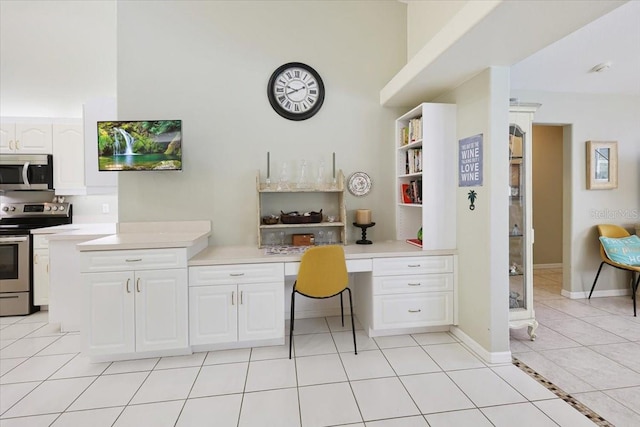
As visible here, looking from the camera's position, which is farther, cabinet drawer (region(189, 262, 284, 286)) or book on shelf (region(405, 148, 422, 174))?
book on shelf (region(405, 148, 422, 174))

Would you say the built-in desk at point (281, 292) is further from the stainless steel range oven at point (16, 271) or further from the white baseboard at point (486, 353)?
the stainless steel range oven at point (16, 271)

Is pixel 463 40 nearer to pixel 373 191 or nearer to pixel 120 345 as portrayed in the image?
pixel 373 191

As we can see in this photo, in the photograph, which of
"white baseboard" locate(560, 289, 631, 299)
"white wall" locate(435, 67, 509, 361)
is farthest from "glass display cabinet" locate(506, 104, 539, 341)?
"white baseboard" locate(560, 289, 631, 299)

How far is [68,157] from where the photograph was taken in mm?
3746

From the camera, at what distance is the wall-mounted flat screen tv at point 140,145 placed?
8.87 ft

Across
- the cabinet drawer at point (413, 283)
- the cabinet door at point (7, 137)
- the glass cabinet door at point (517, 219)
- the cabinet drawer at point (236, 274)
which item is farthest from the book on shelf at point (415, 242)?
the cabinet door at point (7, 137)

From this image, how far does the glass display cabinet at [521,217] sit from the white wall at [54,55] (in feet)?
13.2

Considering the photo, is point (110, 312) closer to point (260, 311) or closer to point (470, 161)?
point (260, 311)

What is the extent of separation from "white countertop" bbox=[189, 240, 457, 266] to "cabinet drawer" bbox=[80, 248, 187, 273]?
0.40 feet

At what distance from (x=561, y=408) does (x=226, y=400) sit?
2.01 metres

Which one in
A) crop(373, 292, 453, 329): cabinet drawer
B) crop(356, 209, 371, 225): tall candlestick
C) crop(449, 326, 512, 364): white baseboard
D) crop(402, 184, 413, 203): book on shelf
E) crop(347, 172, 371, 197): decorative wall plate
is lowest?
crop(449, 326, 512, 364): white baseboard

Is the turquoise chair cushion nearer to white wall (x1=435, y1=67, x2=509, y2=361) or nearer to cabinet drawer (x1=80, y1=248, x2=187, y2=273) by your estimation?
white wall (x1=435, y1=67, x2=509, y2=361)

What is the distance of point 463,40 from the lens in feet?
6.49

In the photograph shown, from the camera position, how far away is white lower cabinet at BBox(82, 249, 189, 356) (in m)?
2.38
